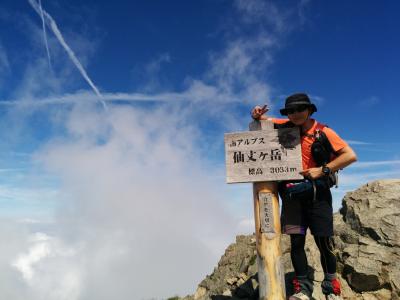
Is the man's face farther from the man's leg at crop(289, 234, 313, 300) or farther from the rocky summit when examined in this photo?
the rocky summit

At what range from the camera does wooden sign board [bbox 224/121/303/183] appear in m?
7.34

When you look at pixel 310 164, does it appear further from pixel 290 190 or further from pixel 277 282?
pixel 277 282

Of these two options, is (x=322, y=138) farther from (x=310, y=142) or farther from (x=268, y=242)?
(x=268, y=242)

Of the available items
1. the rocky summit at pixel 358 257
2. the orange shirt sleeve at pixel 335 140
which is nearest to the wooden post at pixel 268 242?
the rocky summit at pixel 358 257

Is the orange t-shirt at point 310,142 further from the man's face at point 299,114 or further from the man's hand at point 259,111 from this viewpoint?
the man's hand at point 259,111

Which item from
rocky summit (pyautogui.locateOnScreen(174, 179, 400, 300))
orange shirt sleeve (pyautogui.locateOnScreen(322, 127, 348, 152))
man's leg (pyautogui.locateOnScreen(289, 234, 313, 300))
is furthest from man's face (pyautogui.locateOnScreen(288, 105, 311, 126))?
rocky summit (pyautogui.locateOnScreen(174, 179, 400, 300))

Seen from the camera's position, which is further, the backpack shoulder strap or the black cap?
the black cap

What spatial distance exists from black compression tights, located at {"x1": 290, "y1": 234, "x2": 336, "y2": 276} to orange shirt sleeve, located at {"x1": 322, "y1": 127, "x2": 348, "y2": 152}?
1890 mm

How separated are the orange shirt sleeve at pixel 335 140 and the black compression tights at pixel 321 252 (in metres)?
1.89

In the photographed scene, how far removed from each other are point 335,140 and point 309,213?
1597 mm

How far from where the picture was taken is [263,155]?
758cm

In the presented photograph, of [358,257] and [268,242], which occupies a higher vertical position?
[268,242]

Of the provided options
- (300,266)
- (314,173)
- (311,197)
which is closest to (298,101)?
(314,173)

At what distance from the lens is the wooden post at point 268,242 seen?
7.26 meters
